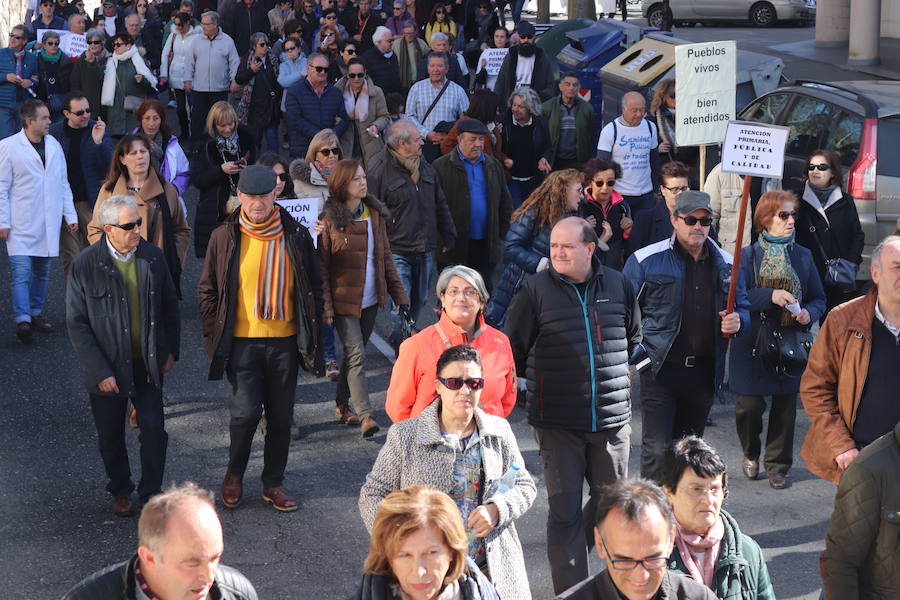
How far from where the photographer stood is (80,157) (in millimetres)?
11625

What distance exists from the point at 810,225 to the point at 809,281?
1399 mm

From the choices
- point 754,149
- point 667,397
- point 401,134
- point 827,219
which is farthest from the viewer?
point 401,134

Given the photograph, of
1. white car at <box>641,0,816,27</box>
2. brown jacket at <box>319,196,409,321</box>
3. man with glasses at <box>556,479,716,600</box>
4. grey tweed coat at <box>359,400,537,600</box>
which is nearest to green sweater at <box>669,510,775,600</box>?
man with glasses at <box>556,479,716,600</box>

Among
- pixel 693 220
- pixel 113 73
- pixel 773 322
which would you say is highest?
pixel 113 73

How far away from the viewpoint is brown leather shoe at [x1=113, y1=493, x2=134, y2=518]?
8.05 metres

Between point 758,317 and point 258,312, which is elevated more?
point 258,312

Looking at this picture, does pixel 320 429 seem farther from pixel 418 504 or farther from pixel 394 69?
pixel 394 69

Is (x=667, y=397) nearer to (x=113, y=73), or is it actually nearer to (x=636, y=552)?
(x=636, y=552)

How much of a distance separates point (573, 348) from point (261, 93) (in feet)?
35.2

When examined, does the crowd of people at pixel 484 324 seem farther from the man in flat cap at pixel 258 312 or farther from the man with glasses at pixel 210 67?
the man with glasses at pixel 210 67

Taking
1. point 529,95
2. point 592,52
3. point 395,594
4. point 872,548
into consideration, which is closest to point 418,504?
point 395,594

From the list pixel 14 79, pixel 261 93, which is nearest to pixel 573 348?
pixel 261 93

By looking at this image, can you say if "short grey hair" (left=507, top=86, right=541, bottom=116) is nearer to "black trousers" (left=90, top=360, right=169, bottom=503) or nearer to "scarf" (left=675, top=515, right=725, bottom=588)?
"black trousers" (left=90, top=360, right=169, bottom=503)

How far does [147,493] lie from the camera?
8.05m
